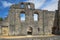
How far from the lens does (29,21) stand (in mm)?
26938

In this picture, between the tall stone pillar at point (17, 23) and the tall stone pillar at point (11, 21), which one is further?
the tall stone pillar at point (17, 23)

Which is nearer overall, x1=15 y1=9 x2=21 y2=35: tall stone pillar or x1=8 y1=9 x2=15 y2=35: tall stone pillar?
x1=8 y1=9 x2=15 y2=35: tall stone pillar

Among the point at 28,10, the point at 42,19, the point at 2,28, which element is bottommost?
the point at 2,28

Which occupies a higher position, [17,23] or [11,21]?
[11,21]

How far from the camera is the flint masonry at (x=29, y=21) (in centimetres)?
2639

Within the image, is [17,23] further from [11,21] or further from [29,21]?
[29,21]

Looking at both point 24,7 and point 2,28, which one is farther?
point 2,28

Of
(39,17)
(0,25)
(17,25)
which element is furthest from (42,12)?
(0,25)

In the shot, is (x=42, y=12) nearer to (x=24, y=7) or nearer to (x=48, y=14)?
(x=48, y=14)

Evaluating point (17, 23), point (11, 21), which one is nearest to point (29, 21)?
point (17, 23)

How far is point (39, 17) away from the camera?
27578 mm

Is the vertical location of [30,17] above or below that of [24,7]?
below

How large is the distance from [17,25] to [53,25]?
7.31 meters

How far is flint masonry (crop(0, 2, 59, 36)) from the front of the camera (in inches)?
1039
